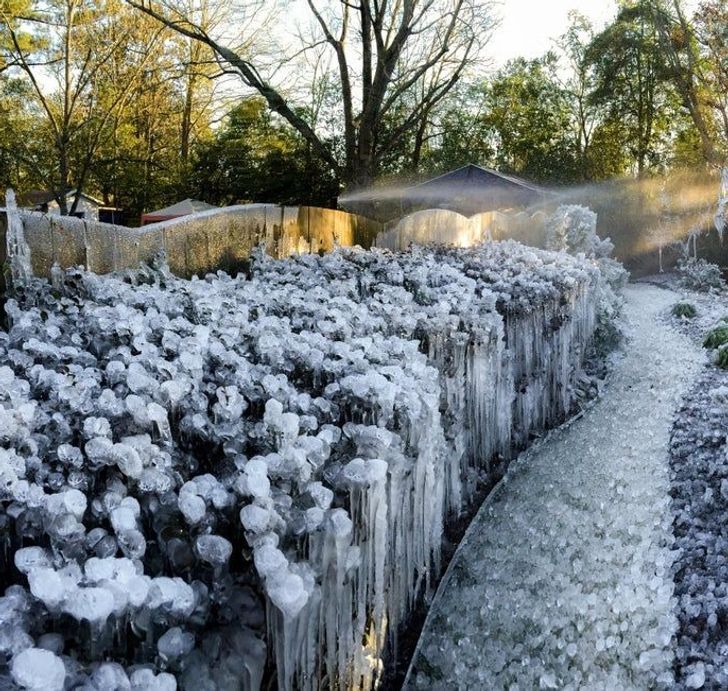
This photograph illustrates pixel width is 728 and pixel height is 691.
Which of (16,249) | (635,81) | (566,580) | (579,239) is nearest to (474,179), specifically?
(579,239)

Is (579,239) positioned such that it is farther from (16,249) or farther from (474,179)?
(16,249)

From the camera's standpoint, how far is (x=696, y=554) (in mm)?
2734

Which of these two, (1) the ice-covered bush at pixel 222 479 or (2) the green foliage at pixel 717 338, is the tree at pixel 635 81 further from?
(1) the ice-covered bush at pixel 222 479

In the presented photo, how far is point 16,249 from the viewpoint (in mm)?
3455

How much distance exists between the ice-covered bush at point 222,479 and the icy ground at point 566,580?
221 millimetres

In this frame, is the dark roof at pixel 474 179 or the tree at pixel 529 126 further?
the tree at pixel 529 126

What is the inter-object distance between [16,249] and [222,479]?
2.56 meters

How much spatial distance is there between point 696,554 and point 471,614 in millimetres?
1003

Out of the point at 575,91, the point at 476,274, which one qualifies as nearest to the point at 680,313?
the point at 476,274

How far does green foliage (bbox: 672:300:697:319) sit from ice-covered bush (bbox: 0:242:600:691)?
22.6 feet

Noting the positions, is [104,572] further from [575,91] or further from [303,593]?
[575,91]

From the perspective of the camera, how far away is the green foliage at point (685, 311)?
912cm

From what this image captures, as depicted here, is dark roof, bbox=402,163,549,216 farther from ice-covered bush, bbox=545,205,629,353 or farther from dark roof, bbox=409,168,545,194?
ice-covered bush, bbox=545,205,629,353

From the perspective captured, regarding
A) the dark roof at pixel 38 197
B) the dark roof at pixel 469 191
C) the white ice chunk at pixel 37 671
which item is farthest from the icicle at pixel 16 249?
the dark roof at pixel 38 197
